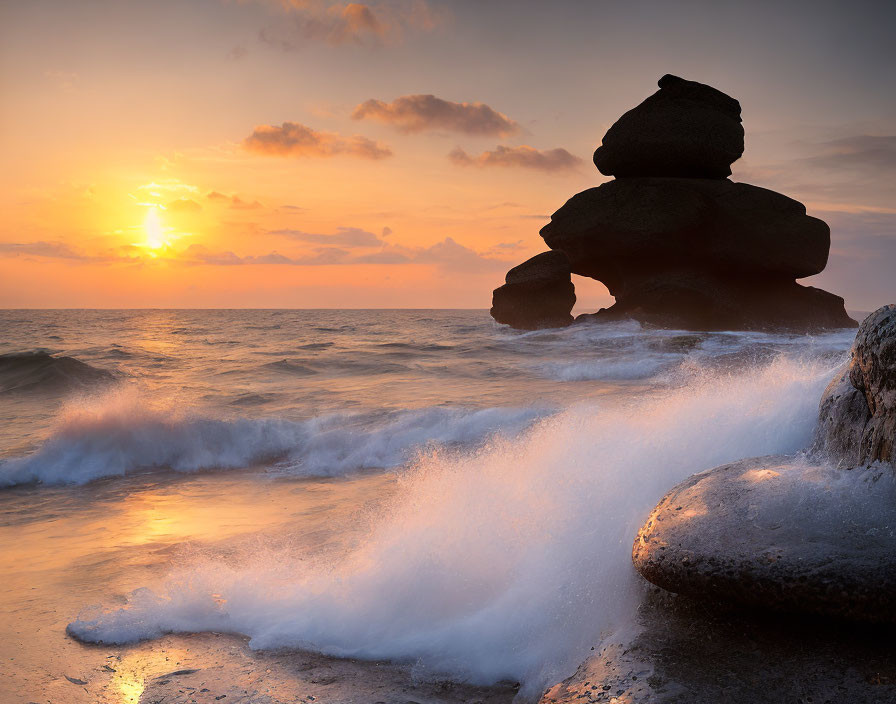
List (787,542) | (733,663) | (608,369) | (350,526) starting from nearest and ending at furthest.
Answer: (733,663)
(787,542)
(350,526)
(608,369)

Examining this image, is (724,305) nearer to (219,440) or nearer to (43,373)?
(43,373)

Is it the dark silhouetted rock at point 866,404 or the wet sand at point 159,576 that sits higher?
the dark silhouetted rock at point 866,404

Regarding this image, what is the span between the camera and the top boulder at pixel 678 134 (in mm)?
31094

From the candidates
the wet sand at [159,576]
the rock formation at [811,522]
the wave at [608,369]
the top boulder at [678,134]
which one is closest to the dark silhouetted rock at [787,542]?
the rock formation at [811,522]

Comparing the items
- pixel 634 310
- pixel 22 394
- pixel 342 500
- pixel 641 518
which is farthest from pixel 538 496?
pixel 634 310

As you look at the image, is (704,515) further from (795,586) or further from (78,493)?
(78,493)

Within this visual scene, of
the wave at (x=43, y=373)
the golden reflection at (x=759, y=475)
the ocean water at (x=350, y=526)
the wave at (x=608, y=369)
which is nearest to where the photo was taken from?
the golden reflection at (x=759, y=475)

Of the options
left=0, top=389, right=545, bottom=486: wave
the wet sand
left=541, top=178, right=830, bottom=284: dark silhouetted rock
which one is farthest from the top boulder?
the wet sand

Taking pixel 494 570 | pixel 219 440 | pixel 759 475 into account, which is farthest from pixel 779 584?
pixel 219 440

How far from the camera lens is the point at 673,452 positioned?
3861 millimetres

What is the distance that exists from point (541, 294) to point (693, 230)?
764 centimetres

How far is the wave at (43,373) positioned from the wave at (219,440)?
6152 mm

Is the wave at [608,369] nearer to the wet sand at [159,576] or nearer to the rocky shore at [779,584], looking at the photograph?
the wet sand at [159,576]

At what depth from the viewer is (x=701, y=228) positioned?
3062cm
